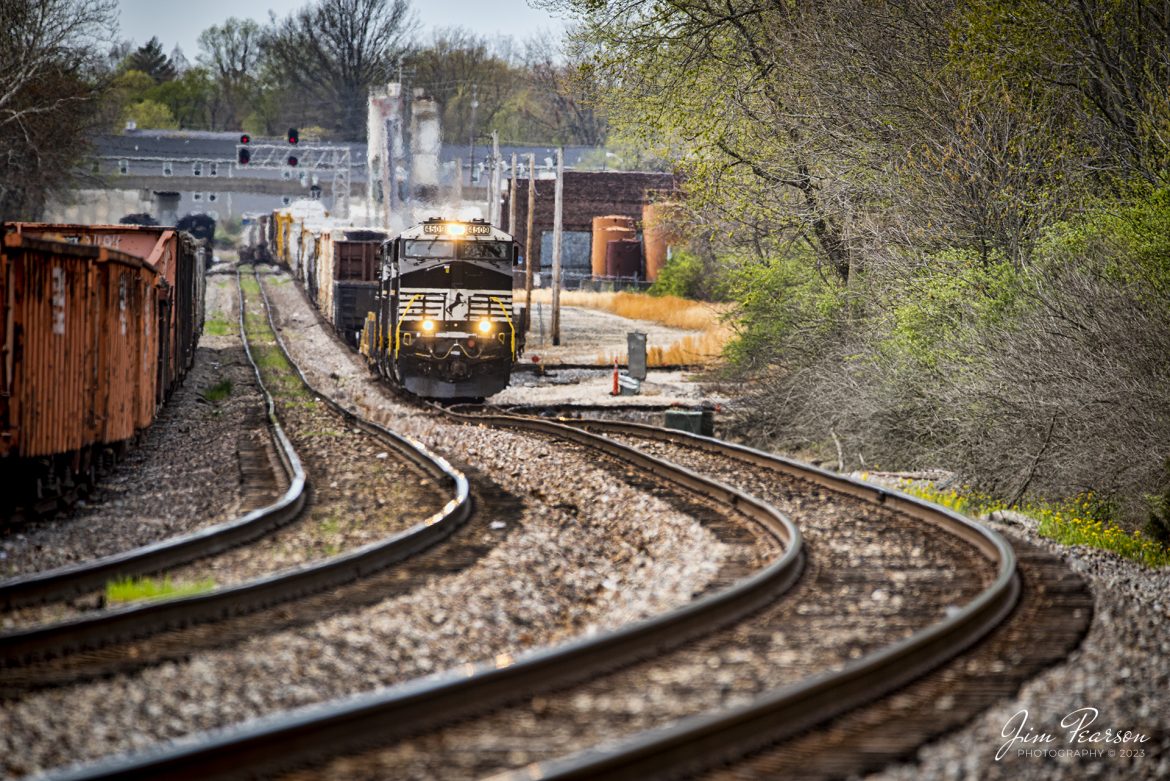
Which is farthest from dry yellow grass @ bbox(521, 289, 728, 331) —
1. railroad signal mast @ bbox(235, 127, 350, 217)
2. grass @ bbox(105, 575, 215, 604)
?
railroad signal mast @ bbox(235, 127, 350, 217)

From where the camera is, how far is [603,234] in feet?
210

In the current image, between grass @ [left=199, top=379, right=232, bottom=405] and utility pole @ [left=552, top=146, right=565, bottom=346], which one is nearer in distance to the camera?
grass @ [left=199, top=379, right=232, bottom=405]

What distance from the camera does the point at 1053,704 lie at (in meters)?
6.54

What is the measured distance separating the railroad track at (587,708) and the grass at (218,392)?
16300 millimetres

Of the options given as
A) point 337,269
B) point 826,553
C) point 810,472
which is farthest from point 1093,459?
point 337,269

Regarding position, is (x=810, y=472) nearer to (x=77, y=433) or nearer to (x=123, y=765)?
(x=77, y=433)

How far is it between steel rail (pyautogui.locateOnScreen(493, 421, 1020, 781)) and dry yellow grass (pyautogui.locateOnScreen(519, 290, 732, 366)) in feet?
64.4

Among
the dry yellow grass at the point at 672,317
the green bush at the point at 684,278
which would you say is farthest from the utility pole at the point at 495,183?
the green bush at the point at 684,278

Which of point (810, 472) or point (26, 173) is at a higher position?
point (26, 173)

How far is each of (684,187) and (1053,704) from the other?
763 inches

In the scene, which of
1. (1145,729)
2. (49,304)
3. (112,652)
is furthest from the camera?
(49,304)

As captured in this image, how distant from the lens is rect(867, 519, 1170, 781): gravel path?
5691 mm

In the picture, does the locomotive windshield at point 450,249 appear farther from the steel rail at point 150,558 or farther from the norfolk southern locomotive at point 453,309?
the steel rail at point 150,558

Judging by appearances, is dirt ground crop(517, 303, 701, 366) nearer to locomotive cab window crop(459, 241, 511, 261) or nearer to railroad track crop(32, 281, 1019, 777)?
locomotive cab window crop(459, 241, 511, 261)
